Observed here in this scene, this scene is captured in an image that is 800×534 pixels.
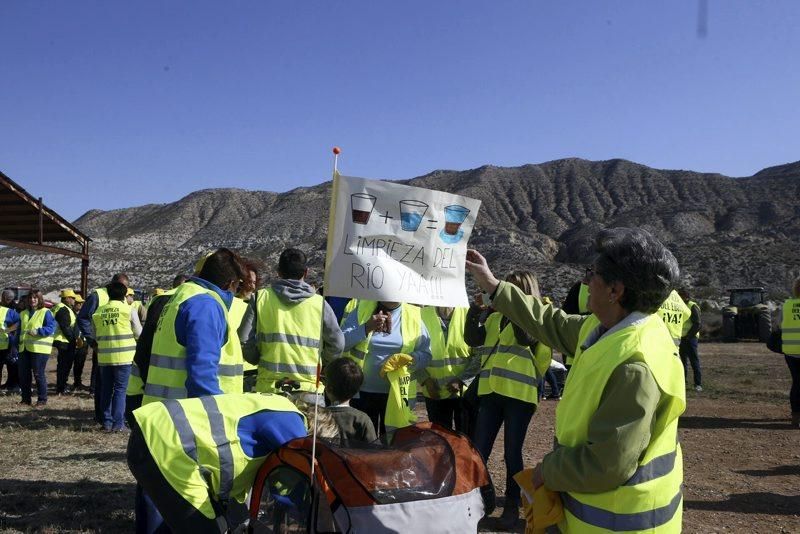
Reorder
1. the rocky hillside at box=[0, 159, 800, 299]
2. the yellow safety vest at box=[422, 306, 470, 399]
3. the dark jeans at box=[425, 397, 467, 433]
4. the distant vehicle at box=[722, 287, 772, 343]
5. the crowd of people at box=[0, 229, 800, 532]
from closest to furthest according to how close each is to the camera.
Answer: the crowd of people at box=[0, 229, 800, 532] < the yellow safety vest at box=[422, 306, 470, 399] < the dark jeans at box=[425, 397, 467, 433] < the distant vehicle at box=[722, 287, 772, 343] < the rocky hillside at box=[0, 159, 800, 299]

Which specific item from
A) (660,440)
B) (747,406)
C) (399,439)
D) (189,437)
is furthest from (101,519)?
(747,406)

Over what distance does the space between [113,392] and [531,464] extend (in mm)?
5313

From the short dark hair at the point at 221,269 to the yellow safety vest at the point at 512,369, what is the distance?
6.48 ft

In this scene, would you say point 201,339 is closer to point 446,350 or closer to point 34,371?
point 446,350

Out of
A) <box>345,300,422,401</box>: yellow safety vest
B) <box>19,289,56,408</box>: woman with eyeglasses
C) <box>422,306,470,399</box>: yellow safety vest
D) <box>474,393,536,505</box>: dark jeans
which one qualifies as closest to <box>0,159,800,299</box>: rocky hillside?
<box>19,289,56,408</box>: woman with eyeglasses

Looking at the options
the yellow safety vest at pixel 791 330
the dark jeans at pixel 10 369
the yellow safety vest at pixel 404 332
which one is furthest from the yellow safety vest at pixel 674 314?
the dark jeans at pixel 10 369

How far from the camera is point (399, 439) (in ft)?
9.86

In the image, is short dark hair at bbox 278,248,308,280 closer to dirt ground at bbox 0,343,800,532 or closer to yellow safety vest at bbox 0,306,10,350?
dirt ground at bbox 0,343,800,532

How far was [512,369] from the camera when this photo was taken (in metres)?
4.73

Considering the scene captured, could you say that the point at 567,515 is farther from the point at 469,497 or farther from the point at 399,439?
the point at 399,439

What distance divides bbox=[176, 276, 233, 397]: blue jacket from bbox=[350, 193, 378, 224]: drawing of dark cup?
4.04ft

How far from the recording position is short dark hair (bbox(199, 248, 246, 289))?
4012mm

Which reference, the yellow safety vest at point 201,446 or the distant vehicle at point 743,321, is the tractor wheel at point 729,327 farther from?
the yellow safety vest at point 201,446

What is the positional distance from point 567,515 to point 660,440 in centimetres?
43
